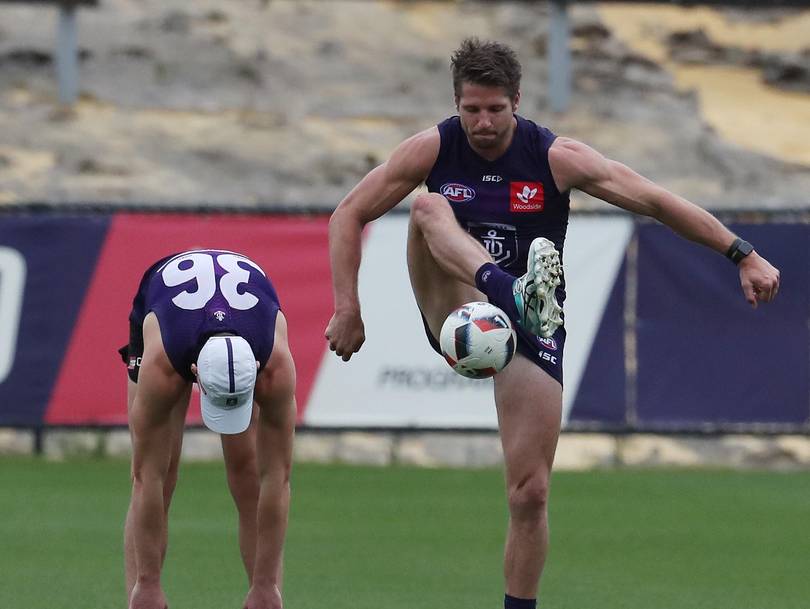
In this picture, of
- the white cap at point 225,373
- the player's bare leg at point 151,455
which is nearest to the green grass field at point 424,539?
the player's bare leg at point 151,455

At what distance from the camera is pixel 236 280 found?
7586 millimetres

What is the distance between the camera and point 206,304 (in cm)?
739

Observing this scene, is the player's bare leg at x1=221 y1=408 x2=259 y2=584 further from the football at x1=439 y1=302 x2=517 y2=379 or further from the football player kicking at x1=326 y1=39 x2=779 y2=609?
the football at x1=439 y1=302 x2=517 y2=379

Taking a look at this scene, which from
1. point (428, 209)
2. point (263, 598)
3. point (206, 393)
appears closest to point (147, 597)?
point (263, 598)

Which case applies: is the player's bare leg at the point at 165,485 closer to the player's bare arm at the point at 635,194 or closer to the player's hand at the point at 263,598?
the player's hand at the point at 263,598

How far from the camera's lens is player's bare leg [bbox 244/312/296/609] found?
7.50 metres

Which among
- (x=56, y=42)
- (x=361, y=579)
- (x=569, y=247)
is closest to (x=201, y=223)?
(x=569, y=247)

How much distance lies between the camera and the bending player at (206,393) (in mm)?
7230

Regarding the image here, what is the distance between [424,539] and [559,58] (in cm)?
1300

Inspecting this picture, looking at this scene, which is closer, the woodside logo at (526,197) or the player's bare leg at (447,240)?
the player's bare leg at (447,240)

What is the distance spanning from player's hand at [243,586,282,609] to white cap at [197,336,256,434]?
0.92 meters

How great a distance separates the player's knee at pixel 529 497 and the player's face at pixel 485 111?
4.89ft

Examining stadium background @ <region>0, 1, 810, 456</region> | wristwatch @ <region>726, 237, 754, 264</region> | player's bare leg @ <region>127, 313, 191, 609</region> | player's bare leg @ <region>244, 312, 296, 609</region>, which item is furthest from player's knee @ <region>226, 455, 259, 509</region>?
stadium background @ <region>0, 1, 810, 456</region>

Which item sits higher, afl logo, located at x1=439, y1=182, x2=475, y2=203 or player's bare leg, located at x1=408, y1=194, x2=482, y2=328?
afl logo, located at x1=439, y1=182, x2=475, y2=203
